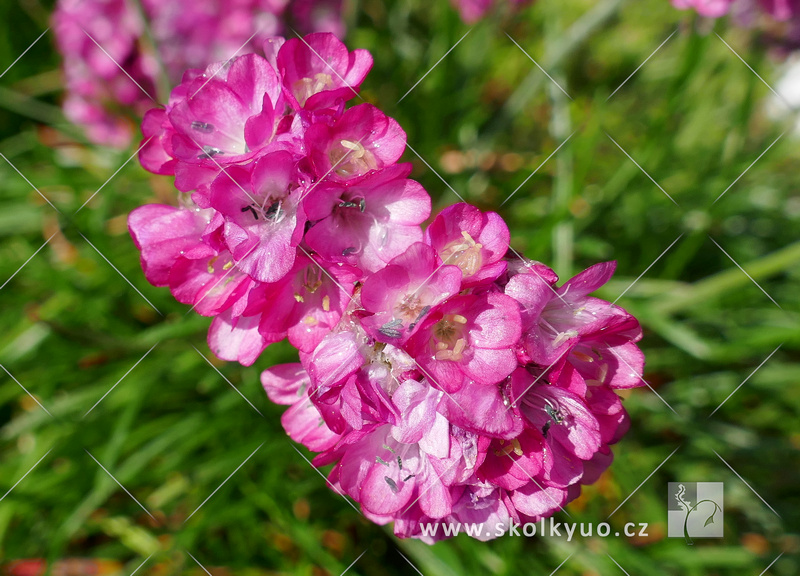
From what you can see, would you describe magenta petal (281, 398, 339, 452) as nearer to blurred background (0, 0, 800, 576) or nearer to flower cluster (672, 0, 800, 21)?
blurred background (0, 0, 800, 576)

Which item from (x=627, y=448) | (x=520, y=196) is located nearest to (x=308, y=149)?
(x=520, y=196)

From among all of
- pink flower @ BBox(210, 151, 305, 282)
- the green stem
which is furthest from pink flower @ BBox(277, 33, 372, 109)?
the green stem

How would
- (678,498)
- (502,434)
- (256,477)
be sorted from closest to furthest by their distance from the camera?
1. (502,434)
2. (678,498)
3. (256,477)

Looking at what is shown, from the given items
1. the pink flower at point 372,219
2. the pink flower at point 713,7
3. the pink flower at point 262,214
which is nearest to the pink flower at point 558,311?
the pink flower at point 372,219

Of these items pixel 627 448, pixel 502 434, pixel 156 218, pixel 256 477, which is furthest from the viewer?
pixel 627 448

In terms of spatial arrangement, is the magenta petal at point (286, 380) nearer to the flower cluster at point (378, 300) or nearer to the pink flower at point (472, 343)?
the flower cluster at point (378, 300)

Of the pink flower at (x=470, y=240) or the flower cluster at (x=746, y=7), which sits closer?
the pink flower at (x=470, y=240)

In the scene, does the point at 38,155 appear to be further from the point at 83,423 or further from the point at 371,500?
the point at 371,500
